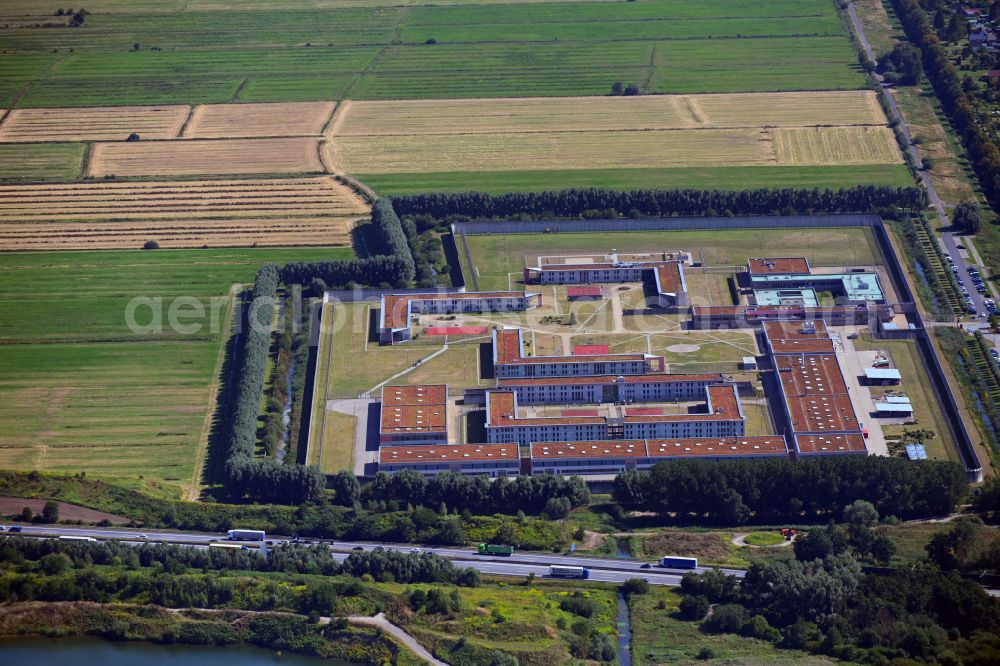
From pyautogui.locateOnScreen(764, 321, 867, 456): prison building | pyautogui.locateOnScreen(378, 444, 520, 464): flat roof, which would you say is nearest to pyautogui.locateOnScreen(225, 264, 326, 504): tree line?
pyautogui.locateOnScreen(378, 444, 520, 464): flat roof

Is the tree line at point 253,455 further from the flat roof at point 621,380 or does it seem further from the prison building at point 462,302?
the flat roof at point 621,380

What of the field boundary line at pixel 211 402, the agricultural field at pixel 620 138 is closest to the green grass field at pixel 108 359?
the field boundary line at pixel 211 402

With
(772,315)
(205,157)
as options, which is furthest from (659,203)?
(205,157)

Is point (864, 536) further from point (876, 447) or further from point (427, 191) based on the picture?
point (427, 191)

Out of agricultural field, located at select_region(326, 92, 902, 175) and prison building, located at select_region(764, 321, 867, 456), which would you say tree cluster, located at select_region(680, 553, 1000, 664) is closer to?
prison building, located at select_region(764, 321, 867, 456)

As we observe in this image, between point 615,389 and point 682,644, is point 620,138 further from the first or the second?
point 682,644

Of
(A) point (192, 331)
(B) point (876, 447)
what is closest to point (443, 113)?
(A) point (192, 331)
